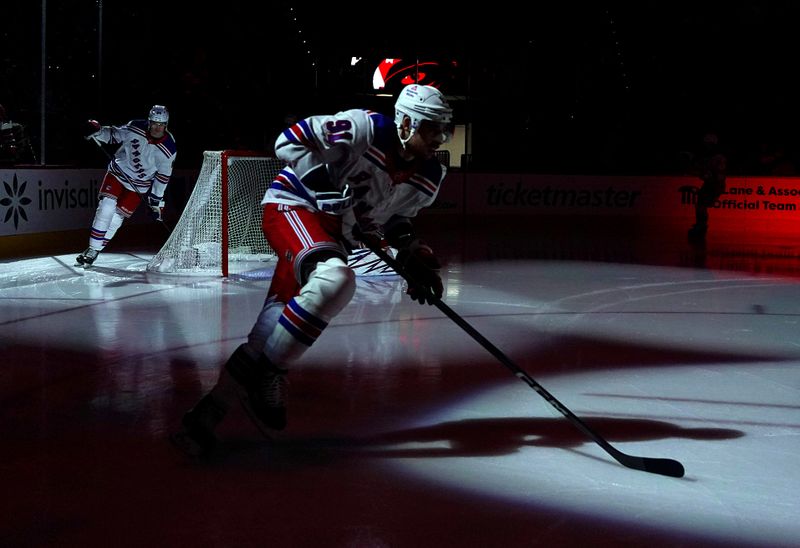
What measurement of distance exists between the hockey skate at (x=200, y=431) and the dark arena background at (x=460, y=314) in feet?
0.17

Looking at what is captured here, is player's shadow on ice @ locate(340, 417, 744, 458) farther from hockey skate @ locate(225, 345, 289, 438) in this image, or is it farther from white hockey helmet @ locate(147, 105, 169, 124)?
white hockey helmet @ locate(147, 105, 169, 124)

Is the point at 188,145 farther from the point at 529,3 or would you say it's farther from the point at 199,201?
the point at 529,3

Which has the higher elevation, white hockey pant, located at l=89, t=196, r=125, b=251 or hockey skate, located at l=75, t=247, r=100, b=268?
white hockey pant, located at l=89, t=196, r=125, b=251

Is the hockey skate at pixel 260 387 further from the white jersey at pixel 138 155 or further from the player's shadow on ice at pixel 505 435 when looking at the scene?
the white jersey at pixel 138 155

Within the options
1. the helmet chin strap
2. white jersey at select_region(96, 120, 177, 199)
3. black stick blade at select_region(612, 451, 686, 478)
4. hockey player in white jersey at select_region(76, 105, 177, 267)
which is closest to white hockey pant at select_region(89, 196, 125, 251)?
hockey player in white jersey at select_region(76, 105, 177, 267)

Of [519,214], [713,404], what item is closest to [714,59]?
[519,214]

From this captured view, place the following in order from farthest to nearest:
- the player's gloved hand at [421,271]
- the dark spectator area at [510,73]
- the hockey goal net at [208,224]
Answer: the dark spectator area at [510,73] → the hockey goal net at [208,224] → the player's gloved hand at [421,271]

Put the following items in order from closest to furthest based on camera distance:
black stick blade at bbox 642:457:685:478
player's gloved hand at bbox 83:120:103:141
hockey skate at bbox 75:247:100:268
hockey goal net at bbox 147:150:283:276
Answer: black stick blade at bbox 642:457:685:478 < hockey goal net at bbox 147:150:283:276 < hockey skate at bbox 75:247:100:268 < player's gloved hand at bbox 83:120:103:141

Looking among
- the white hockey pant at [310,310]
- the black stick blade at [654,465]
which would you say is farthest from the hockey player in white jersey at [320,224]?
the black stick blade at [654,465]

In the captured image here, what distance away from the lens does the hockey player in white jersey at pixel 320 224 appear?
3145 millimetres

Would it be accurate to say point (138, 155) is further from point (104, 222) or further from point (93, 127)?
point (104, 222)

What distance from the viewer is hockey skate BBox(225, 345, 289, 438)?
3.21 metres

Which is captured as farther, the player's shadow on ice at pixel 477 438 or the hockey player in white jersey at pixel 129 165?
the hockey player in white jersey at pixel 129 165

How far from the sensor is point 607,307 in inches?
270
